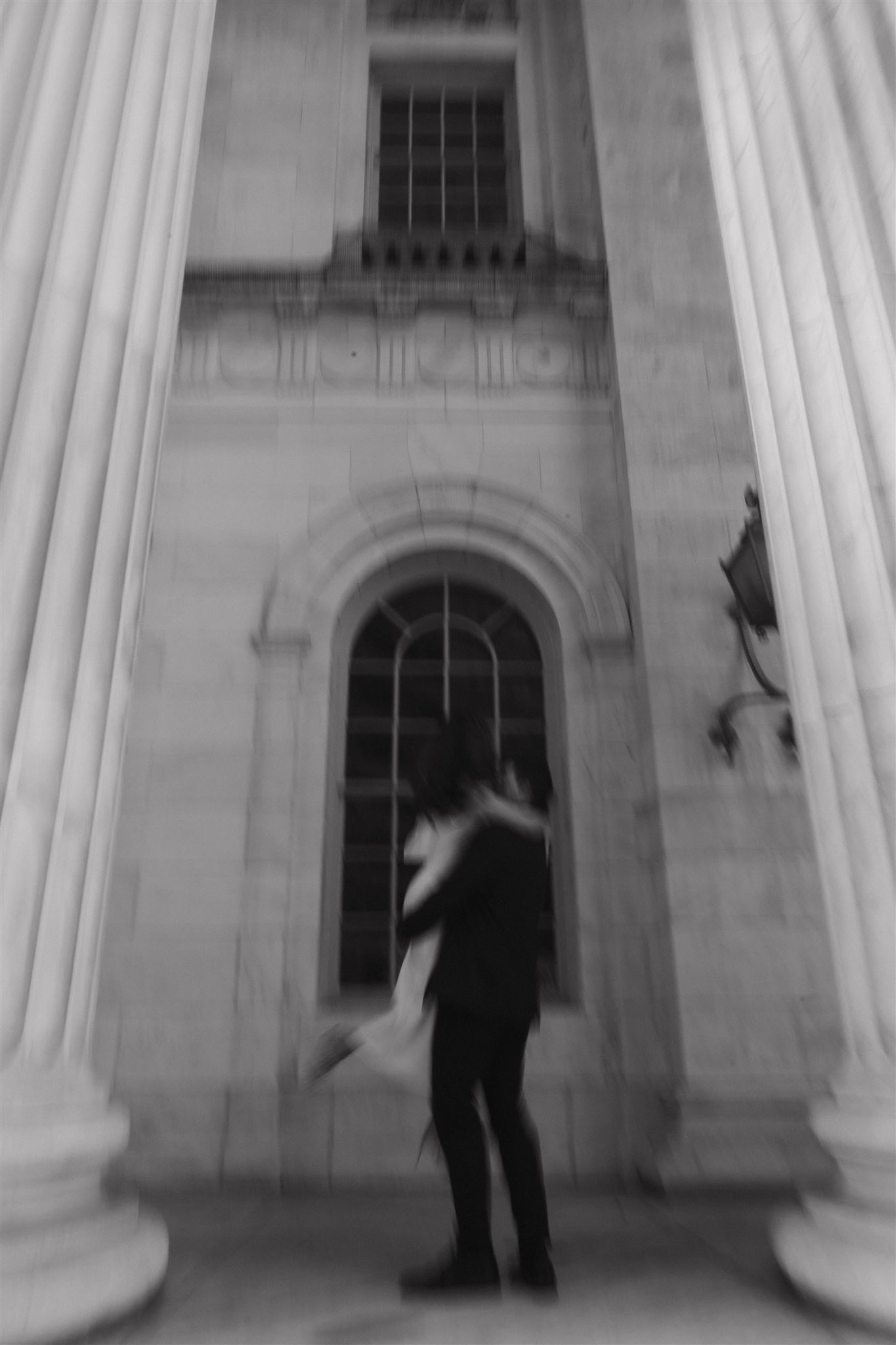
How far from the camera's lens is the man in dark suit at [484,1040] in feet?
9.62

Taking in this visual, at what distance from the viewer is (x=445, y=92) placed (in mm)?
9828

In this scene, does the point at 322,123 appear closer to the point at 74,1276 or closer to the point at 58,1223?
the point at 58,1223

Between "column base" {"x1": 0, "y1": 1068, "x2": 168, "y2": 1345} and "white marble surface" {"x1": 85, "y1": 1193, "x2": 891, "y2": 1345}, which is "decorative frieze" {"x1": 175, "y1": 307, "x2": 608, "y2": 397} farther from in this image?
"column base" {"x1": 0, "y1": 1068, "x2": 168, "y2": 1345}

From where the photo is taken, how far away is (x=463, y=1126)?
2936 mm

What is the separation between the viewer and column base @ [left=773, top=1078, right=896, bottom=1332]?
8.30 feet

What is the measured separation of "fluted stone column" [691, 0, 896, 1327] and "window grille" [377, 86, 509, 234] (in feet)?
18.1

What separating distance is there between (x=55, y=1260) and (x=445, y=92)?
10.6 metres

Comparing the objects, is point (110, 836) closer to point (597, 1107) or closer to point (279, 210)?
point (597, 1107)

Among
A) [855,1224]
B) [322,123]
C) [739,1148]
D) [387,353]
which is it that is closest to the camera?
[855,1224]

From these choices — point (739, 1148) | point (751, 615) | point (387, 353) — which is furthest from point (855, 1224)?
point (387, 353)

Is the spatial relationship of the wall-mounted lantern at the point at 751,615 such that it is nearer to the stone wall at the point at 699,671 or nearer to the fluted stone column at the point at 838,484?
the stone wall at the point at 699,671

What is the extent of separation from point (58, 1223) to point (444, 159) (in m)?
9.53

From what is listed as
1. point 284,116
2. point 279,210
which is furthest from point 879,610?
point 284,116

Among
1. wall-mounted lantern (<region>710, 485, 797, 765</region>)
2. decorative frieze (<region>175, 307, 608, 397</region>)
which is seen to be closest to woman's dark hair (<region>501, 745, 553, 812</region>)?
wall-mounted lantern (<region>710, 485, 797, 765</region>)
